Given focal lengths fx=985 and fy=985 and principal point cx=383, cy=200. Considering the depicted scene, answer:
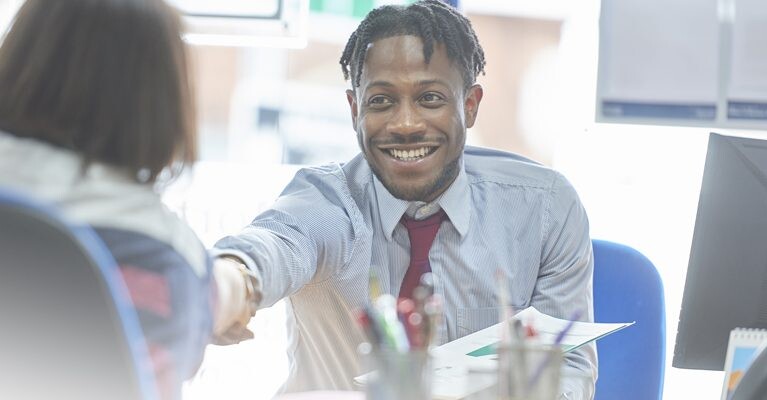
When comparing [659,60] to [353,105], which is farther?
[659,60]

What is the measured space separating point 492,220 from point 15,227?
1411 millimetres

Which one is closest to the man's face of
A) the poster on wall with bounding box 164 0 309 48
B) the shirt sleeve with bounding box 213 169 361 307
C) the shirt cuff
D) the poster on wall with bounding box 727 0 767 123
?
the shirt sleeve with bounding box 213 169 361 307

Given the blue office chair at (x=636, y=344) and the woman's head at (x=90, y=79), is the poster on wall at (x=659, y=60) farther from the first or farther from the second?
the woman's head at (x=90, y=79)

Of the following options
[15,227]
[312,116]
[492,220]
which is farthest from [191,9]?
[15,227]

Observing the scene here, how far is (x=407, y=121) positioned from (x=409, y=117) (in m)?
0.01

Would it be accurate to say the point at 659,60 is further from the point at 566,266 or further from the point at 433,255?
the point at 433,255

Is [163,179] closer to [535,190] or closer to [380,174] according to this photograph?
[380,174]

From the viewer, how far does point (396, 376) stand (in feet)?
3.03

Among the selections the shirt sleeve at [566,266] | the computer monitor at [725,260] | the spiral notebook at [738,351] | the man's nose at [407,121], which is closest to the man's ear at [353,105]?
the man's nose at [407,121]

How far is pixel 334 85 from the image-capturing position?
305 cm

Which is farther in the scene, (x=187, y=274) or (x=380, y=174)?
(x=380, y=174)

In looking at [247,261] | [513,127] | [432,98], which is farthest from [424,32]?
[513,127]

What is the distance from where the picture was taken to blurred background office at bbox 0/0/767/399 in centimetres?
279

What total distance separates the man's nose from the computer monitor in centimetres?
62
